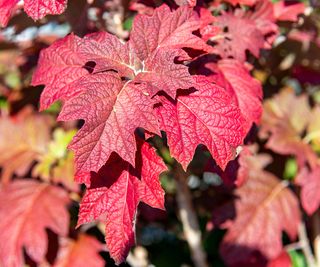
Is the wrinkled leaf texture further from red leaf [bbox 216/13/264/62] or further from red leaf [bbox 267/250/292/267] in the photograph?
red leaf [bbox 267/250/292/267]

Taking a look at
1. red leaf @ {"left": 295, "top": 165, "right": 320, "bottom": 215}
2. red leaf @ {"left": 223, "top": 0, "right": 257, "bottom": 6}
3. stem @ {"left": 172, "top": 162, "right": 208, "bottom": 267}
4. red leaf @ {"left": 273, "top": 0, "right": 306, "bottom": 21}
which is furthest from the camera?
stem @ {"left": 172, "top": 162, "right": 208, "bottom": 267}

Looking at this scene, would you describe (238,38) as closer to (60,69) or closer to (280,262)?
(60,69)

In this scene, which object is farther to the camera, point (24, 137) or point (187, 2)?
point (24, 137)

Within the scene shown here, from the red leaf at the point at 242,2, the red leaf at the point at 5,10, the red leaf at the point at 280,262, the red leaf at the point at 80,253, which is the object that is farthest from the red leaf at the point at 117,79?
the red leaf at the point at 280,262

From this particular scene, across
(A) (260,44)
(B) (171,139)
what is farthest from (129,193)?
(A) (260,44)

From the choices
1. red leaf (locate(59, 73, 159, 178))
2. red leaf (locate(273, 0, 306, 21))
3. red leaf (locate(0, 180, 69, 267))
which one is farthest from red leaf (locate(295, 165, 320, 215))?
red leaf (locate(59, 73, 159, 178))

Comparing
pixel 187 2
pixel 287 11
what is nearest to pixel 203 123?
pixel 187 2

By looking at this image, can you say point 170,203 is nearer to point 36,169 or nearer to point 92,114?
point 36,169
